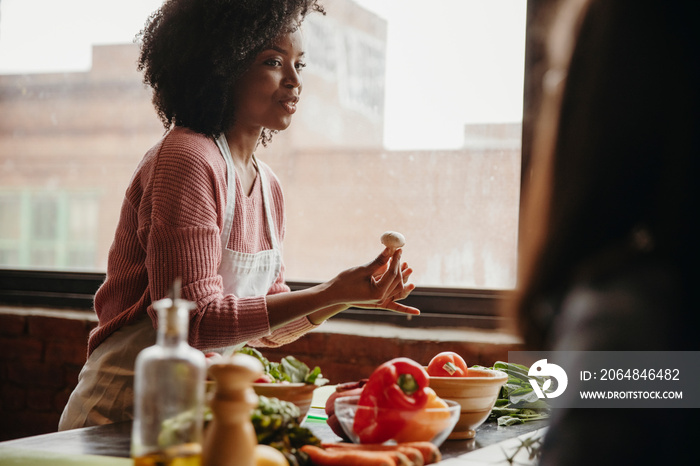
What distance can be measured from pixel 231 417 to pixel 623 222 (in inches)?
15.6

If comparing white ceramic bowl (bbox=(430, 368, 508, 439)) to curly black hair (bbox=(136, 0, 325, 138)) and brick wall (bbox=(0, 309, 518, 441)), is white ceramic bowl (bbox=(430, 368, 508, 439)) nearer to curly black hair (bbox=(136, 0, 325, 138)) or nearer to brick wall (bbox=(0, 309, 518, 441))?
curly black hair (bbox=(136, 0, 325, 138))

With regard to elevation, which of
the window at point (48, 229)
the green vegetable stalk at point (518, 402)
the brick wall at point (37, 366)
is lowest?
the brick wall at point (37, 366)

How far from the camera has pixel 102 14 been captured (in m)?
2.81

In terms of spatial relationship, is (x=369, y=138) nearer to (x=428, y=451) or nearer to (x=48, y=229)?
(x=48, y=229)

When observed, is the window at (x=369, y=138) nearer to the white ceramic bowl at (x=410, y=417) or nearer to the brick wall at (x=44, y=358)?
the brick wall at (x=44, y=358)

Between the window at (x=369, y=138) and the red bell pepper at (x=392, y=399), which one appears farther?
the window at (x=369, y=138)

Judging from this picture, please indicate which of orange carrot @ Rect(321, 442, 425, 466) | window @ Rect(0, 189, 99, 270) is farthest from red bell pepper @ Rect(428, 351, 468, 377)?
window @ Rect(0, 189, 99, 270)

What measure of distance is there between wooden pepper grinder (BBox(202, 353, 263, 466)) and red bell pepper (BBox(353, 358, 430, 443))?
27cm

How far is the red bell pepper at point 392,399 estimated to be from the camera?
0.93 meters

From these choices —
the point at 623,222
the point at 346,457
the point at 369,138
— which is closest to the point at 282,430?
the point at 346,457

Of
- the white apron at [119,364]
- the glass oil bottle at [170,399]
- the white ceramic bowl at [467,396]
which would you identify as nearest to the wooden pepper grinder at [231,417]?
the glass oil bottle at [170,399]

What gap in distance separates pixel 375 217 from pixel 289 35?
2.85 ft

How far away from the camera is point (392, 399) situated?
3.06 feet

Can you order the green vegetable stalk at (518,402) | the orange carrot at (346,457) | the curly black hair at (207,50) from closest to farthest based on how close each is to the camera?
the orange carrot at (346,457), the green vegetable stalk at (518,402), the curly black hair at (207,50)
